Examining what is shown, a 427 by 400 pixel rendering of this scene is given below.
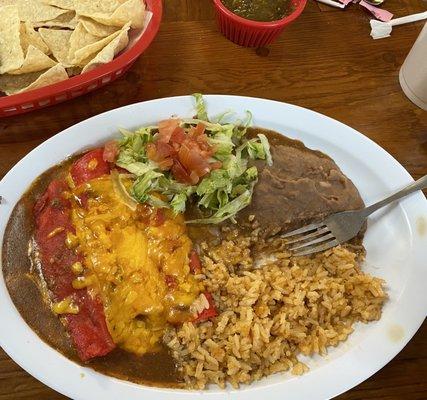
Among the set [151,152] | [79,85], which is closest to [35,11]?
[79,85]

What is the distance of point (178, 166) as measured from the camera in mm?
2117

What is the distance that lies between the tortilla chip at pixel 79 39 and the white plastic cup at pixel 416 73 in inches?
62.1

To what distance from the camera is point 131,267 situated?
1.92 metres

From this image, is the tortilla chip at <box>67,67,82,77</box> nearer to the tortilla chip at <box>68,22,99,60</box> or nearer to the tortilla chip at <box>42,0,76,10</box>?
the tortilla chip at <box>68,22,99,60</box>

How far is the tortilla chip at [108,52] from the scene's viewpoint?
2236mm

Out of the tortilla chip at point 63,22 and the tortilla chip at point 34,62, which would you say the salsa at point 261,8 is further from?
the tortilla chip at point 34,62

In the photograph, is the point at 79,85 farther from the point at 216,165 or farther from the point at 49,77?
the point at 216,165

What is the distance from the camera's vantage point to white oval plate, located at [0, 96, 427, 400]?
1869mm

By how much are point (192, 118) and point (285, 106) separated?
1.43 ft

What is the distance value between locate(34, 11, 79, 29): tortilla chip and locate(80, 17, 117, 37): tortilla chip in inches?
3.0

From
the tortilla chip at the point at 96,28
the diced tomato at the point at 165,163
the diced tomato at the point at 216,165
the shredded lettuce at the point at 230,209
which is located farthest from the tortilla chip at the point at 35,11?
the shredded lettuce at the point at 230,209

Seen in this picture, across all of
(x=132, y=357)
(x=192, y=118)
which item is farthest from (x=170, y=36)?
(x=132, y=357)

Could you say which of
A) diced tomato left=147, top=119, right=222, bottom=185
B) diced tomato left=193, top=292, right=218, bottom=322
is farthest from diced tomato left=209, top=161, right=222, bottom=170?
diced tomato left=193, top=292, right=218, bottom=322

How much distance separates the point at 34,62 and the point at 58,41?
0.21m
